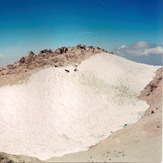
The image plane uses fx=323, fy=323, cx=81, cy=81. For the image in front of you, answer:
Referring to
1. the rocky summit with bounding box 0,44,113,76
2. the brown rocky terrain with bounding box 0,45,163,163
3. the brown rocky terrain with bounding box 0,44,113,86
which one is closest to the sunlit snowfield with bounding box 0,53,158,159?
the brown rocky terrain with bounding box 0,45,163,163

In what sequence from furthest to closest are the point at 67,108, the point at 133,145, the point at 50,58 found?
the point at 50,58 → the point at 67,108 → the point at 133,145

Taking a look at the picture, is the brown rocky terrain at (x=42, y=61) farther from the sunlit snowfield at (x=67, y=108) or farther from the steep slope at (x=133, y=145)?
the steep slope at (x=133, y=145)

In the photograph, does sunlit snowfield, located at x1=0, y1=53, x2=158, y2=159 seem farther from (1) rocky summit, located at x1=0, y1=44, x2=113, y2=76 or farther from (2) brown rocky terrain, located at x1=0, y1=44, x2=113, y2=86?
(1) rocky summit, located at x1=0, y1=44, x2=113, y2=76

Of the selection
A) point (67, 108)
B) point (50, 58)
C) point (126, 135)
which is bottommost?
point (126, 135)

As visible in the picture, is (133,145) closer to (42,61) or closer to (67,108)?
(67,108)

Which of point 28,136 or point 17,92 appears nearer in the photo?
point 28,136

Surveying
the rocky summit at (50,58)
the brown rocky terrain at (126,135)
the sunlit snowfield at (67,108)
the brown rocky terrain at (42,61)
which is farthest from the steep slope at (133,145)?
the rocky summit at (50,58)

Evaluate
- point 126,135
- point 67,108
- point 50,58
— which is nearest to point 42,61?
point 50,58

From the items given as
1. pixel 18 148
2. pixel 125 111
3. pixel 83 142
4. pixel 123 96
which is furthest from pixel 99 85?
pixel 18 148

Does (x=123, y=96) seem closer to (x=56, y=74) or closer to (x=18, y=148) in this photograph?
(x=56, y=74)
